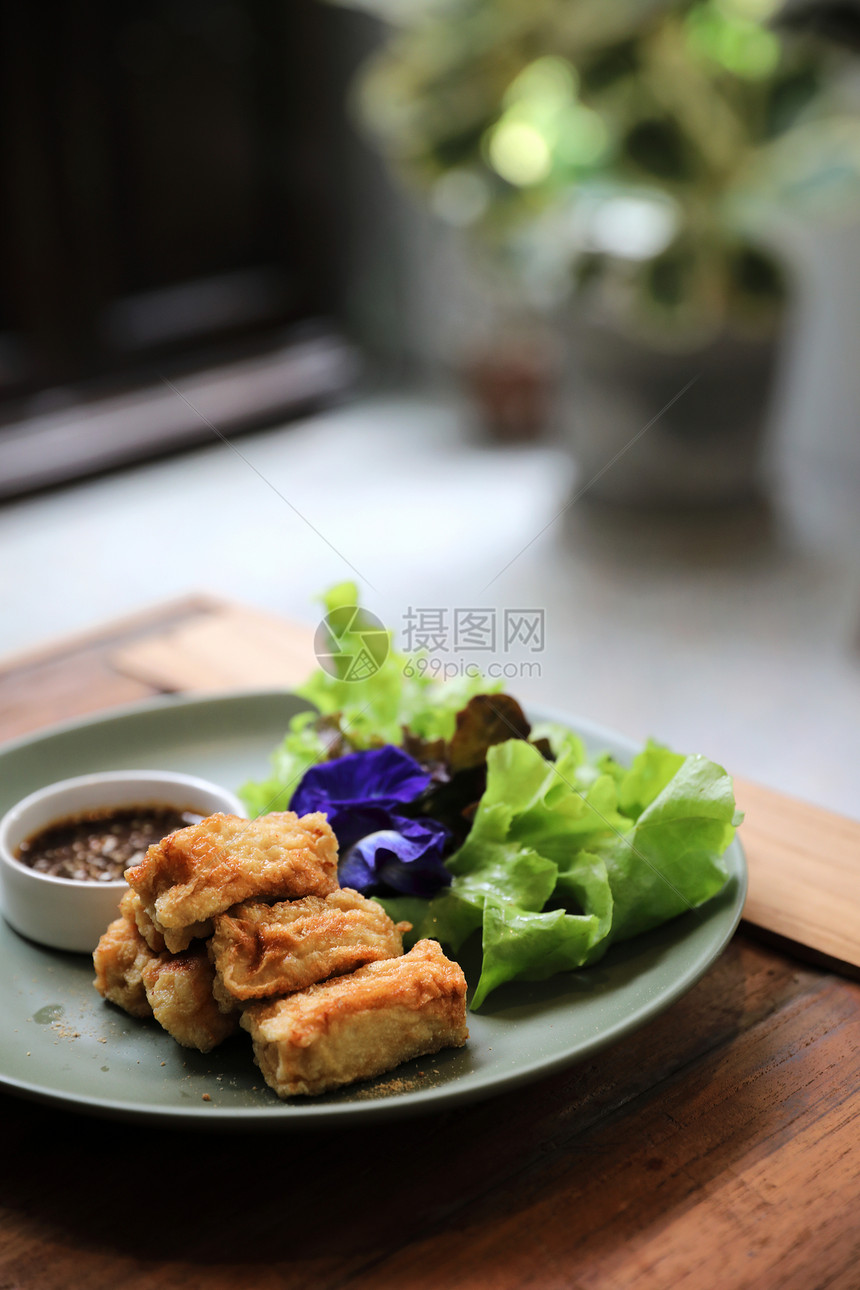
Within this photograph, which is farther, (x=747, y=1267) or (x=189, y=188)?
(x=189, y=188)

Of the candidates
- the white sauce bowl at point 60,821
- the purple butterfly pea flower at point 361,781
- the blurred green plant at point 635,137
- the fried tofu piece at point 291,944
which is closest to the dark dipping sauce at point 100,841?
the white sauce bowl at point 60,821

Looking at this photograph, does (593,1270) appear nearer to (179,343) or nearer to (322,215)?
(179,343)

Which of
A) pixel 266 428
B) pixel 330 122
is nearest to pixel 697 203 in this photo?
pixel 266 428

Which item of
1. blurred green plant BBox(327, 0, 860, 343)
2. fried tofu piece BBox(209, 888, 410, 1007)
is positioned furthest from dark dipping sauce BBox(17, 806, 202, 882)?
blurred green plant BBox(327, 0, 860, 343)
